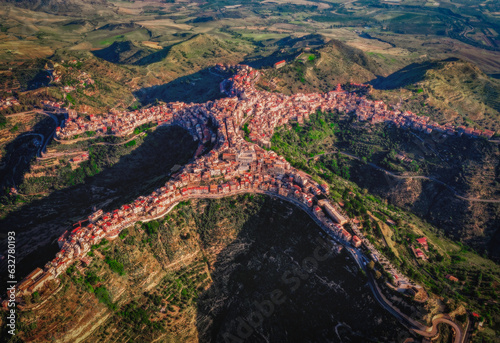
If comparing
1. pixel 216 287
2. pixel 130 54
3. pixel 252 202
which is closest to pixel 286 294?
pixel 216 287

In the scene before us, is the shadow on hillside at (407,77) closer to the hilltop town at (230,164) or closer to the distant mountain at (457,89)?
the distant mountain at (457,89)

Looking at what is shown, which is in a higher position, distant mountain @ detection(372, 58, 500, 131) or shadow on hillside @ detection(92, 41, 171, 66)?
distant mountain @ detection(372, 58, 500, 131)

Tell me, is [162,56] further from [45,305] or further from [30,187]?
[45,305]

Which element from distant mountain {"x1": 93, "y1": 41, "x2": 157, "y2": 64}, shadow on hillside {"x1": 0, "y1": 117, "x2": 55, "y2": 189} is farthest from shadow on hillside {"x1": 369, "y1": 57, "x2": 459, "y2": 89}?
shadow on hillside {"x1": 0, "y1": 117, "x2": 55, "y2": 189}

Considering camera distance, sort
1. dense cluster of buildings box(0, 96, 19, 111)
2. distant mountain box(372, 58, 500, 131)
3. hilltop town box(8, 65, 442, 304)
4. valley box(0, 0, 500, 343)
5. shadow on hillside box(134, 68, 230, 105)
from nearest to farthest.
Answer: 1. valley box(0, 0, 500, 343)
2. hilltop town box(8, 65, 442, 304)
3. dense cluster of buildings box(0, 96, 19, 111)
4. distant mountain box(372, 58, 500, 131)
5. shadow on hillside box(134, 68, 230, 105)

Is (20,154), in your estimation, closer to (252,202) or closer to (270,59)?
(252,202)

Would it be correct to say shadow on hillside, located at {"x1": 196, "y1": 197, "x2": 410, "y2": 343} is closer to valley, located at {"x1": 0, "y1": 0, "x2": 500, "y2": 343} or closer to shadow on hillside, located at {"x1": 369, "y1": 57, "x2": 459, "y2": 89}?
valley, located at {"x1": 0, "y1": 0, "x2": 500, "y2": 343}

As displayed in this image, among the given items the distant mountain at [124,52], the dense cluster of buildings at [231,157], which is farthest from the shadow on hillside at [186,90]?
the distant mountain at [124,52]
